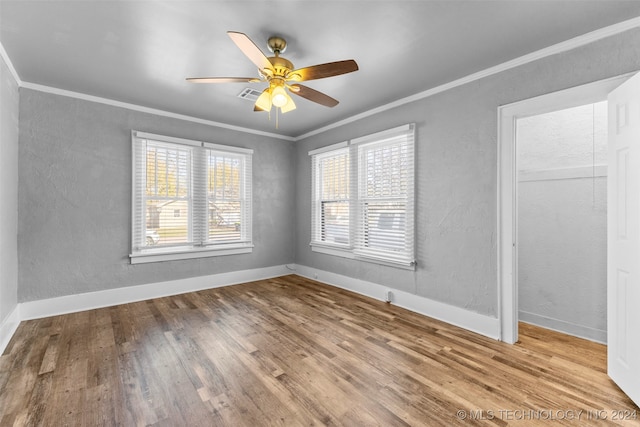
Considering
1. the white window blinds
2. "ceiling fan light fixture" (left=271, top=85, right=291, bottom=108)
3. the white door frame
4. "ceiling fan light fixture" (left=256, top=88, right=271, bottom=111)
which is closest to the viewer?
"ceiling fan light fixture" (left=271, top=85, right=291, bottom=108)

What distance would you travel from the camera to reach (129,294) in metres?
3.88

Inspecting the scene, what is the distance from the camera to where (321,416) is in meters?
1.73

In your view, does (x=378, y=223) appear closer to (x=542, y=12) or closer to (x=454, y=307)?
(x=454, y=307)

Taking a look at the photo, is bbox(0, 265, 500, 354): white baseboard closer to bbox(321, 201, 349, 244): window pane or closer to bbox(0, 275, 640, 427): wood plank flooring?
bbox(0, 275, 640, 427): wood plank flooring

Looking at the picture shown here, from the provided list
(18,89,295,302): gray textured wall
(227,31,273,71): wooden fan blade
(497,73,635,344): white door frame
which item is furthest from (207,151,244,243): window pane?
(497,73,635,344): white door frame

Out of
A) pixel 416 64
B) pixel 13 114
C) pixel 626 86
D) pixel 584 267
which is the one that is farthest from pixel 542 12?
pixel 13 114

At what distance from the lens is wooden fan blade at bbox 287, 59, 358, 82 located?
2036 mm

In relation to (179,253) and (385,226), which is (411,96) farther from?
(179,253)

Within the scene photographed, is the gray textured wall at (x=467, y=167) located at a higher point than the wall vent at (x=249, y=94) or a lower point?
lower

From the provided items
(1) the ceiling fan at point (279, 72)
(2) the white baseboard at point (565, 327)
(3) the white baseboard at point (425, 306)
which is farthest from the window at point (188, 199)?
(2) the white baseboard at point (565, 327)

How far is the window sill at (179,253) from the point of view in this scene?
13.0ft

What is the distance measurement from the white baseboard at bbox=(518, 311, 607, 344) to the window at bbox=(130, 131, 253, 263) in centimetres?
411

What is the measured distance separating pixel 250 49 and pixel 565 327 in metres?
3.92

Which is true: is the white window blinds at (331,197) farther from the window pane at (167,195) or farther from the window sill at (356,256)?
the window pane at (167,195)
